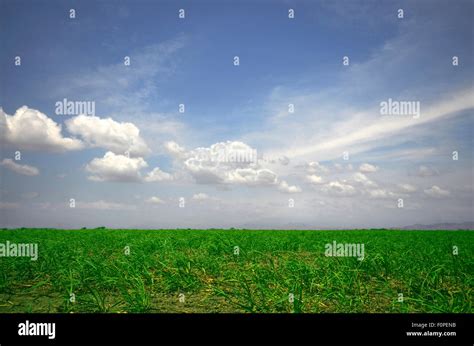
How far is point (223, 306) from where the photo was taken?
12.3 feet

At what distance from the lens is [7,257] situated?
669cm

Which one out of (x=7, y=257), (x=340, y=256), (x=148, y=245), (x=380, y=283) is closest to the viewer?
(x=380, y=283)
